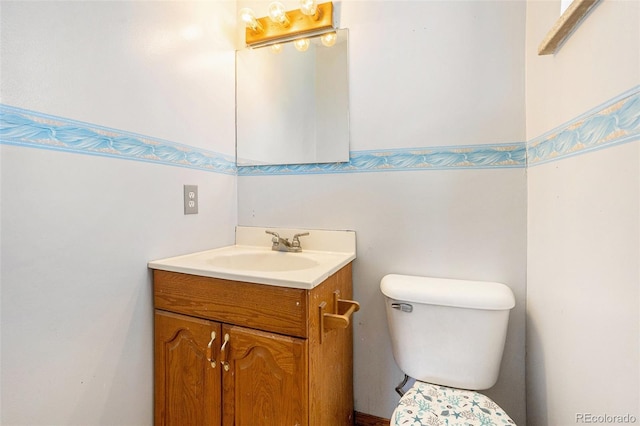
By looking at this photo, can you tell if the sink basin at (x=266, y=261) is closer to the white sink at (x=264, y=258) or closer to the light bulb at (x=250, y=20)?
the white sink at (x=264, y=258)

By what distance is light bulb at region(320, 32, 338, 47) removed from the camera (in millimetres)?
1286

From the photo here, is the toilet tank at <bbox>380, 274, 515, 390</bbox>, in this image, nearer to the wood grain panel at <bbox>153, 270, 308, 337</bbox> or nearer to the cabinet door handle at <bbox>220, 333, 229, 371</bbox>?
the wood grain panel at <bbox>153, 270, 308, 337</bbox>

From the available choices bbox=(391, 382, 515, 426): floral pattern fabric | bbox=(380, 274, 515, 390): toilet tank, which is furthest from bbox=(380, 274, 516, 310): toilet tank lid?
bbox=(391, 382, 515, 426): floral pattern fabric

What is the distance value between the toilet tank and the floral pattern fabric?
0.21 ft

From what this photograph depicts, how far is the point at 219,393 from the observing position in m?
0.92

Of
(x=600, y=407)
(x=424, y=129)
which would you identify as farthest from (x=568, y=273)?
(x=424, y=129)

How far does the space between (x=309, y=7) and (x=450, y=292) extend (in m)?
1.36

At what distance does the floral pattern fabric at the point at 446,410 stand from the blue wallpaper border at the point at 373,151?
794mm

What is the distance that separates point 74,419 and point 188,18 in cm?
149

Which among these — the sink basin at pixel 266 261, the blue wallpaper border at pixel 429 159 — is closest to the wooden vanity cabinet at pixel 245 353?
the sink basin at pixel 266 261

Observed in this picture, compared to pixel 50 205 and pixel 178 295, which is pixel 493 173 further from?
pixel 50 205

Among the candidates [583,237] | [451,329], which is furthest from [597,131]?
[451,329]

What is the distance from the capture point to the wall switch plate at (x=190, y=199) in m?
1.16

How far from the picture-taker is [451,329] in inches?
37.6
